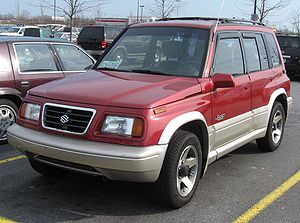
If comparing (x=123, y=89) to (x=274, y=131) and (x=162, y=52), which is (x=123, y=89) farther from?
(x=274, y=131)

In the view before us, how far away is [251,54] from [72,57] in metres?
3.21

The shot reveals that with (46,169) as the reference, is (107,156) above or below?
above

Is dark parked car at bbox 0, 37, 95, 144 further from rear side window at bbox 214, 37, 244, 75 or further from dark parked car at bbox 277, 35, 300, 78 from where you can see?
dark parked car at bbox 277, 35, 300, 78

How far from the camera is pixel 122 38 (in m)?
Result: 5.62

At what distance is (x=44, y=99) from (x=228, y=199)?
2170mm

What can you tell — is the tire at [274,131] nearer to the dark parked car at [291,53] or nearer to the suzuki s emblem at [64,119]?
the suzuki s emblem at [64,119]

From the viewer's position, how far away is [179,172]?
426 centimetres

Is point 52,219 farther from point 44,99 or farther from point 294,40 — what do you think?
point 294,40

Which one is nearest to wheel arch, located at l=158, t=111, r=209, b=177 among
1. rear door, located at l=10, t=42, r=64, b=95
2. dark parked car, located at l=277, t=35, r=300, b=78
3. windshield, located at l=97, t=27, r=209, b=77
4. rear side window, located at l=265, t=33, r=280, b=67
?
windshield, located at l=97, t=27, r=209, b=77

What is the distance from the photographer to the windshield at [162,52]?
4824 millimetres

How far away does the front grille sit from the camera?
3918mm

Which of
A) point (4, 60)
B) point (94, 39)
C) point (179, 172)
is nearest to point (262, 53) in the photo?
point (179, 172)

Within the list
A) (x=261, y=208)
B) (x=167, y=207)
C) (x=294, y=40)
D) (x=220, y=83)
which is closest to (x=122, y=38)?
(x=220, y=83)

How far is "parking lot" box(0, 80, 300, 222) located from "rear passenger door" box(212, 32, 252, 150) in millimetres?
546
